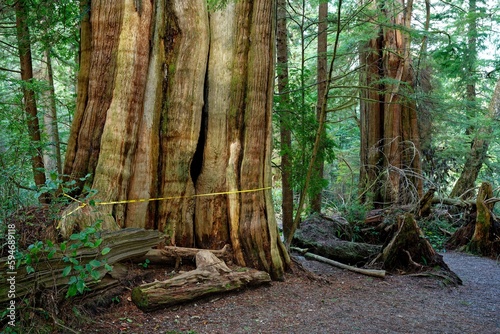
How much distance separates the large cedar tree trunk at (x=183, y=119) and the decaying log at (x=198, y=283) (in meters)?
0.48

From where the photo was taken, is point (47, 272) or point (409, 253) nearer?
point (47, 272)

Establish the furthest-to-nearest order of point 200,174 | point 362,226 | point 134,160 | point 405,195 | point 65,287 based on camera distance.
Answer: point 405,195
point 362,226
point 200,174
point 134,160
point 65,287

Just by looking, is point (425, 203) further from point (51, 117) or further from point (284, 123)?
point (51, 117)

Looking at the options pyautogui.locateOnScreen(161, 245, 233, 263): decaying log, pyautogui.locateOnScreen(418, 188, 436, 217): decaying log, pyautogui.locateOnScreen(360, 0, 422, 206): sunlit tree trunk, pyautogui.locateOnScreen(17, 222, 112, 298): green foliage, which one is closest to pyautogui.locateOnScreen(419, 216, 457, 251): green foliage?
pyautogui.locateOnScreen(418, 188, 436, 217): decaying log

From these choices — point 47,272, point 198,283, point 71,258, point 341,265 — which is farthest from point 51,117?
point 71,258

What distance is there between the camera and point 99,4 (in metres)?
5.59

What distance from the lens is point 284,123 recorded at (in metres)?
7.42

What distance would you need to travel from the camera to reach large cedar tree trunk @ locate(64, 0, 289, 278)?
532 cm

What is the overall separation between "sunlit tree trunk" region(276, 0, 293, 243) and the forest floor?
211 cm

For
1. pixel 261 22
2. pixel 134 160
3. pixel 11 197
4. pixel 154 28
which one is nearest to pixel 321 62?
pixel 261 22

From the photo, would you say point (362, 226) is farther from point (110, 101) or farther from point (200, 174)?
point (110, 101)

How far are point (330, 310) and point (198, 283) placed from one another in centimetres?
139

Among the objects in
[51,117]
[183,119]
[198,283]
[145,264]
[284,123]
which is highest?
[51,117]

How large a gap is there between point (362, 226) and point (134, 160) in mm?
5457
